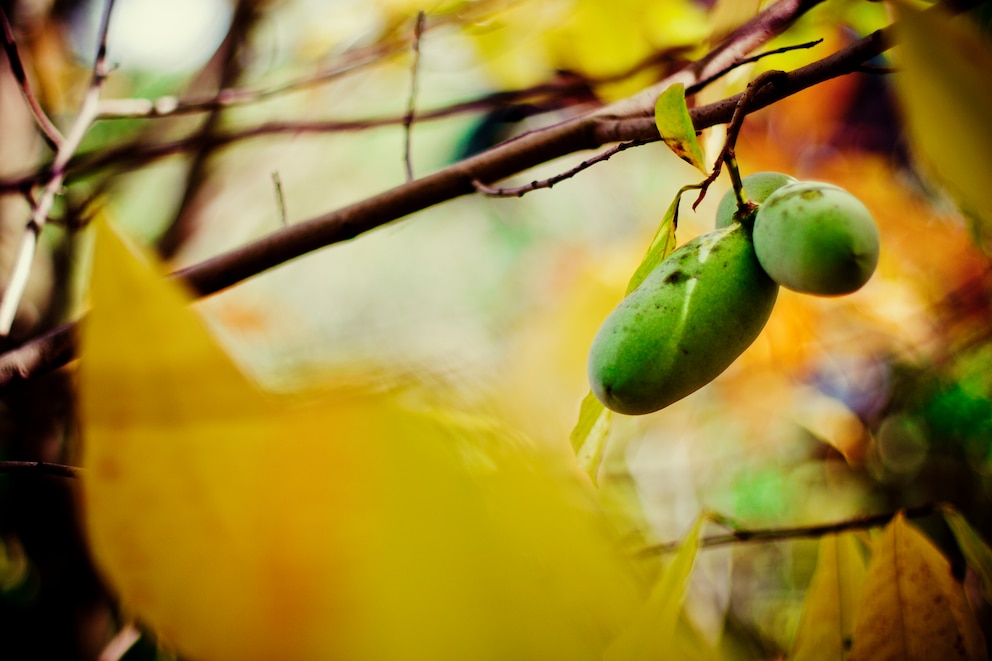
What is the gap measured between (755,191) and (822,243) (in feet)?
0.43

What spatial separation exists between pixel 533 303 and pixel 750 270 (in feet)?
5.71

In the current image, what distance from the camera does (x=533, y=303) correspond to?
7.00 feet

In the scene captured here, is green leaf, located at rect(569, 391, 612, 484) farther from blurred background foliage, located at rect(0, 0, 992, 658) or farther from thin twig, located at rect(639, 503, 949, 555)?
thin twig, located at rect(639, 503, 949, 555)

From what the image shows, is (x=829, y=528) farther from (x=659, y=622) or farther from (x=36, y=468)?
(x=36, y=468)

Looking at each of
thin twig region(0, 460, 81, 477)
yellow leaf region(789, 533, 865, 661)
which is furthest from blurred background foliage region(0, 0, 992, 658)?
yellow leaf region(789, 533, 865, 661)

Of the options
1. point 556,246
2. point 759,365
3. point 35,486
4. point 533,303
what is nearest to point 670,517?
point 759,365

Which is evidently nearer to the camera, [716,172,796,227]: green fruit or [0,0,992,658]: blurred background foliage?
[716,172,796,227]: green fruit

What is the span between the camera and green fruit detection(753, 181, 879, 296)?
0.34m

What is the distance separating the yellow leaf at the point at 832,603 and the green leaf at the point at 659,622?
6.9 inches

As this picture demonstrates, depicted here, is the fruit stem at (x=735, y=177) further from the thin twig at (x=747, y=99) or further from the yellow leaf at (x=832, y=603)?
the yellow leaf at (x=832, y=603)

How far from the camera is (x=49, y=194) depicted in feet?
1.70

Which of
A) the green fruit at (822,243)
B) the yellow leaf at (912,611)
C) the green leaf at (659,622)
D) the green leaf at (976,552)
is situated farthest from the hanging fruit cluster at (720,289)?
the green leaf at (976,552)

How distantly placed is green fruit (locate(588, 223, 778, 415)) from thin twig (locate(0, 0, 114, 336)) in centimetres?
43

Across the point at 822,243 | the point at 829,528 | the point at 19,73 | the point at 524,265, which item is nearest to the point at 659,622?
the point at 822,243
